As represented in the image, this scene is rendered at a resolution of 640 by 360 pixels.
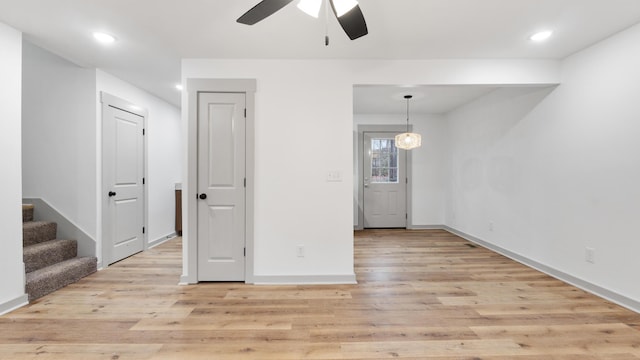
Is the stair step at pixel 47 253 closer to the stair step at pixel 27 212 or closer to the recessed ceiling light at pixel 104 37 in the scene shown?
the stair step at pixel 27 212

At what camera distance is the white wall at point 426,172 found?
5980mm

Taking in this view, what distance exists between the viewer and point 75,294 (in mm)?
2740

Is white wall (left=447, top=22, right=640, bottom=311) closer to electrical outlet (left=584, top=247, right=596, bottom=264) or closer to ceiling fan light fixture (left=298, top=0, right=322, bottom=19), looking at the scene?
electrical outlet (left=584, top=247, right=596, bottom=264)

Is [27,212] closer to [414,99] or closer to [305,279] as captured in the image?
[305,279]

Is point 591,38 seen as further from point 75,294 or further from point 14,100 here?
point 75,294

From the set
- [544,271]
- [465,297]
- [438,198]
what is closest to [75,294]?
[465,297]

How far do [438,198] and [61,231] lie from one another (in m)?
6.21

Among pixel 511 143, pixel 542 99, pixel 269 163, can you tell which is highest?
pixel 542 99

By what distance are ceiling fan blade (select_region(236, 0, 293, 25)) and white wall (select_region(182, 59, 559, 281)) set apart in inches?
50.9

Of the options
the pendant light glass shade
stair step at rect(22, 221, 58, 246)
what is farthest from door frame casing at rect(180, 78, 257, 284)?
the pendant light glass shade

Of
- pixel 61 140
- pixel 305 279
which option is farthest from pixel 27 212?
pixel 305 279

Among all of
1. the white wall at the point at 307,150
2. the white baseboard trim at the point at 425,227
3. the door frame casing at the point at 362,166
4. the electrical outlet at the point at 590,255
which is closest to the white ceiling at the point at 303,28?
the white wall at the point at 307,150

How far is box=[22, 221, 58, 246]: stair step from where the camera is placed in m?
3.02

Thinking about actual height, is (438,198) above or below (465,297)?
above
